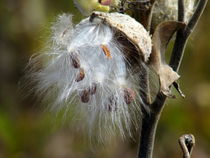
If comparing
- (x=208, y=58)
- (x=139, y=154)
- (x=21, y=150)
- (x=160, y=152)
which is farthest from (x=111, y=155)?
(x=139, y=154)

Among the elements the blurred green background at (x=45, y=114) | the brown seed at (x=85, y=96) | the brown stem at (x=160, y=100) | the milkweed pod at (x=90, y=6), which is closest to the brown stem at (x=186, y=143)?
the brown stem at (x=160, y=100)

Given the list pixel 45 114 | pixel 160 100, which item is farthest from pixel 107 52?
pixel 45 114

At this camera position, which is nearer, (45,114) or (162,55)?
(162,55)

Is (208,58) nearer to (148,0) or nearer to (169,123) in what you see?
(169,123)

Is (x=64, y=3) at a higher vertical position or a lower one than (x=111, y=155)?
higher

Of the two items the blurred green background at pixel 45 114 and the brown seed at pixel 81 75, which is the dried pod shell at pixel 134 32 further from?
the blurred green background at pixel 45 114

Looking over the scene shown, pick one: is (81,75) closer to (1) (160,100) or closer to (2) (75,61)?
(2) (75,61)
